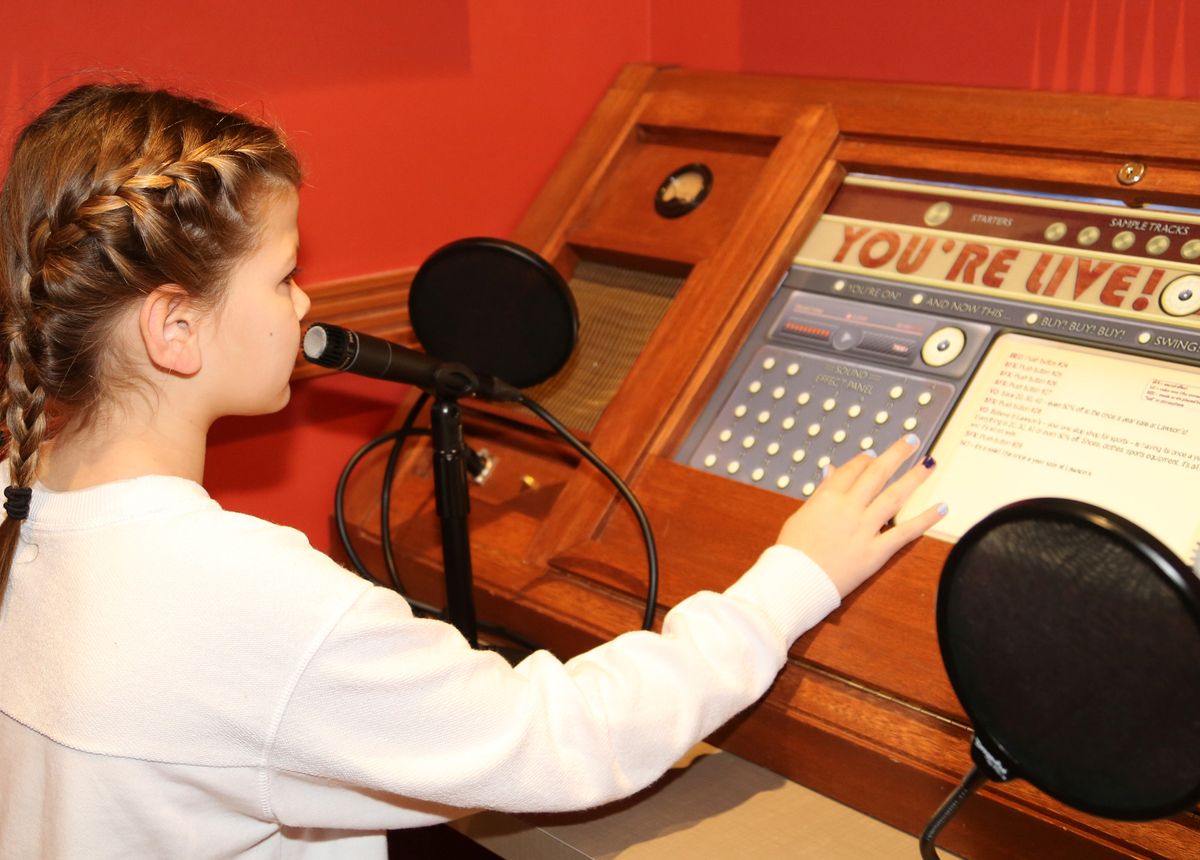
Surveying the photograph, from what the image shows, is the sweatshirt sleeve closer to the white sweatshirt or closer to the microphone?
the white sweatshirt

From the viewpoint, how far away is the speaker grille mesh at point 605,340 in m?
1.29

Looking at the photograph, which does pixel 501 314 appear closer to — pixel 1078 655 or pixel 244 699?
pixel 244 699

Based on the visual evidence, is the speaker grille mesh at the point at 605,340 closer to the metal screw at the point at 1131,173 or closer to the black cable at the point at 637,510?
the black cable at the point at 637,510

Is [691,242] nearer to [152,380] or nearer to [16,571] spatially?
[152,380]

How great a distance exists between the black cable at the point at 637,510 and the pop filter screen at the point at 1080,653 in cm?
34

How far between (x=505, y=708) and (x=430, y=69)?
0.90 m

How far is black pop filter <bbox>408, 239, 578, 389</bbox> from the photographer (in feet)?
3.80

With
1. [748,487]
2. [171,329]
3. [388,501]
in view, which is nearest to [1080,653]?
[748,487]

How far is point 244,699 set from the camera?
32.1 inches

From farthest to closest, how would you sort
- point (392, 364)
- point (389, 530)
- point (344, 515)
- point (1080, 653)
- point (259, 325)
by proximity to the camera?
point (344, 515)
point (389, 530)
point (392, 364)
point (259, 325)
point (1080, 653)

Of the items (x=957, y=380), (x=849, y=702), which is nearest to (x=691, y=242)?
(x=957, y=380)

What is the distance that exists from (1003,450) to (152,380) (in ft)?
2.21

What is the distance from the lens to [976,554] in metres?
0.73

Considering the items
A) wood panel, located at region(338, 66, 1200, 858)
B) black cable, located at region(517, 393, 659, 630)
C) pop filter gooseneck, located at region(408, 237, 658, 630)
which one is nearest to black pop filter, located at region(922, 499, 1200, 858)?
wood panel, located at region(338, 66, 1200, 858)
